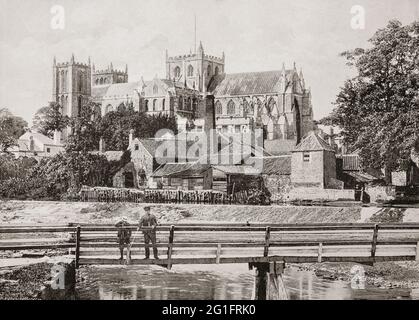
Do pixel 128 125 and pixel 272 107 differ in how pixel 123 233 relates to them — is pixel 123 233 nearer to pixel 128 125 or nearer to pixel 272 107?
pixel 128 125

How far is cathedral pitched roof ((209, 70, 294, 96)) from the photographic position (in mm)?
69875

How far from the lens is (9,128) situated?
20156 millimetres

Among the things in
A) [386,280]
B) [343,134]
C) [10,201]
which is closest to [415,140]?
[386,280]

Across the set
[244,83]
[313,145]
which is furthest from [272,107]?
[313,145]

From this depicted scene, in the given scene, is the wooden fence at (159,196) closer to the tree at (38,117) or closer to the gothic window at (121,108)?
the tree at (38,117)

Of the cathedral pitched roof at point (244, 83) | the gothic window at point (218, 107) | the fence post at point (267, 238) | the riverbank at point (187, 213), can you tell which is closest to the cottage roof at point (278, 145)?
the cathedral pitched roof at point (244, 83)

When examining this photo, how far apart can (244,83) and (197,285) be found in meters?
61.9

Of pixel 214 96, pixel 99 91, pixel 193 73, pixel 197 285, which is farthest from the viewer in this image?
pixel 193 73

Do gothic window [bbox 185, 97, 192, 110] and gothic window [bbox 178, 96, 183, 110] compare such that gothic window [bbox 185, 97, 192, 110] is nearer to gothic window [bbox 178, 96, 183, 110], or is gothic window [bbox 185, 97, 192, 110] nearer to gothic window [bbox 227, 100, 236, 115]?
gothic window [bbox 178, 96, 183, 110]

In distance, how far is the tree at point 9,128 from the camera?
19.2 m

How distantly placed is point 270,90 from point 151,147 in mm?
43175

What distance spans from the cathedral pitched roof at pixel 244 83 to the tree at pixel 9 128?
1918 inches

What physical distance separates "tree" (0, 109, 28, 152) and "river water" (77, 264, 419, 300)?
5223mm
